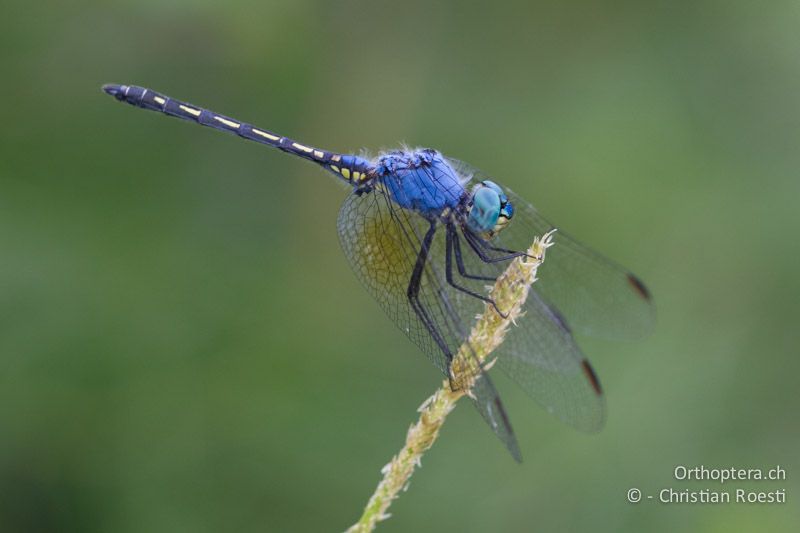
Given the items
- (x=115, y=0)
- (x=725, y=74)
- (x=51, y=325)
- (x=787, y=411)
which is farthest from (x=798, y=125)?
(x=51, y=325)

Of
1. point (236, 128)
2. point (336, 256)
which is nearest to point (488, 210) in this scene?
point (336, 256)

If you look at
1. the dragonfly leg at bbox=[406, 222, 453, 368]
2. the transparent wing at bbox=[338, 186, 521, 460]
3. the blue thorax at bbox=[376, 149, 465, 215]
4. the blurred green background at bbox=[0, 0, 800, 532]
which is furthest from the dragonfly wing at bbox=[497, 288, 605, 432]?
the blurred green background at bbox=[0, 0, 800, 532]

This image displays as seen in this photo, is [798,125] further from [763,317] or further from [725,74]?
[763,317]

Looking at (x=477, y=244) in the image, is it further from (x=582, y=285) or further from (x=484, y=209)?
(x=582, y=285)

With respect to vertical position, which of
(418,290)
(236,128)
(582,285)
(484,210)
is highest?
(236,128)

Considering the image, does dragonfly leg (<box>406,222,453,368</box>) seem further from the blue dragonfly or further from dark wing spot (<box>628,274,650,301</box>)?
dark wing spot (<box>628,274,650,301</box>)

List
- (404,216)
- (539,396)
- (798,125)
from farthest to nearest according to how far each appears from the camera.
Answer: (798,125) < (404,216) < (539,396)

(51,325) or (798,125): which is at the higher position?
(798,125)

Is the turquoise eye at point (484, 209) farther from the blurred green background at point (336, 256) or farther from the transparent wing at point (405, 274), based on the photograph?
the blurred green background at point (336, 256)
